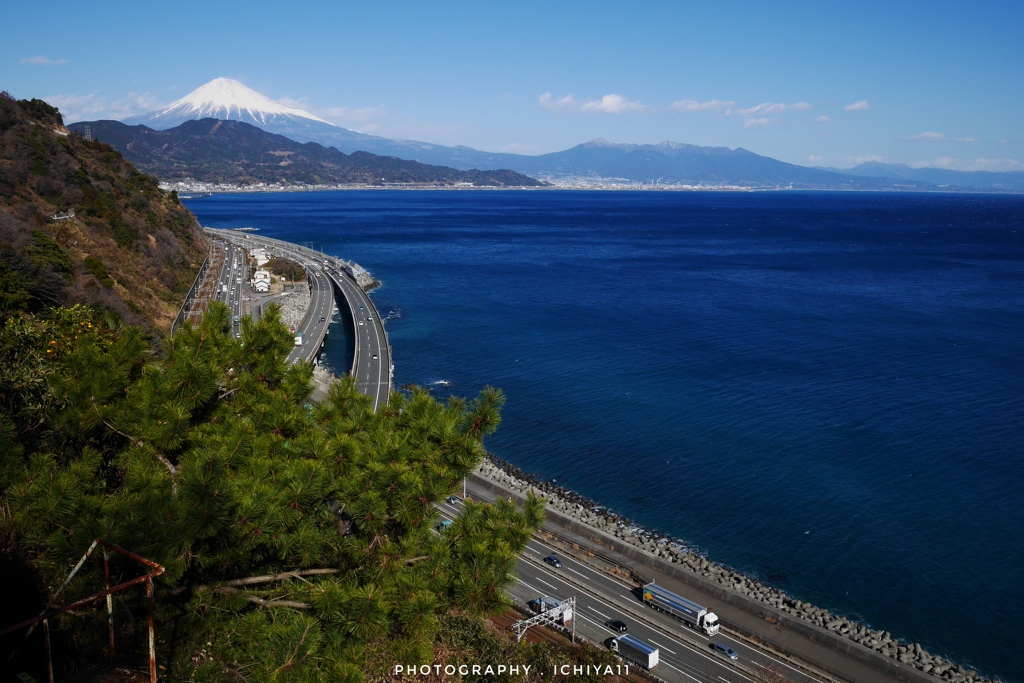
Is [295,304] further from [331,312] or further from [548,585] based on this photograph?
[548,585]

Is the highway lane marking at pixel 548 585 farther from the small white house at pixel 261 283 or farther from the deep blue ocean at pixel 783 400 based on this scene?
the small white house at pixel 261 283

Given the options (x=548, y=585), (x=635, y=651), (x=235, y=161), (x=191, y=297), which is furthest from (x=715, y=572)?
(x=235, y=161)

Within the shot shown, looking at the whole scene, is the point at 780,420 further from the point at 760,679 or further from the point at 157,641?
the point at 157,641

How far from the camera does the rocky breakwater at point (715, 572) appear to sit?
1164 centimetres

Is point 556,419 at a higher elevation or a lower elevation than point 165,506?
lower

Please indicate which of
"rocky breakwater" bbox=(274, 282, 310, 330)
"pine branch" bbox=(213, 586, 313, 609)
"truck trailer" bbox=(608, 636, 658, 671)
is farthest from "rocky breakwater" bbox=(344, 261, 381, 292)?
"pine branch" bbox=(213, 586, 313, 609)

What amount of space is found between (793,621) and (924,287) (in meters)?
38.8

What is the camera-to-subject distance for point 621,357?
28609 mm

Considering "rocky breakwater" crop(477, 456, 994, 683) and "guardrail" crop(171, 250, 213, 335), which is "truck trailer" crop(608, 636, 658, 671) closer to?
"rocky breakwater" crop(477, 456, 994, 683)

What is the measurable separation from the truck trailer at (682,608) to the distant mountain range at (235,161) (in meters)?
145

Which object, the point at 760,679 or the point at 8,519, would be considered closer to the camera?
the point at 8,519

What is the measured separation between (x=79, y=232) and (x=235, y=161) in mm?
164662

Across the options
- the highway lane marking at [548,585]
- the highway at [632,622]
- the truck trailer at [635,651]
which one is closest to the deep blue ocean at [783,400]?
the highway at [632,622]

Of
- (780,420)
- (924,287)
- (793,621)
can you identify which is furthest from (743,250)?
(793,621)
